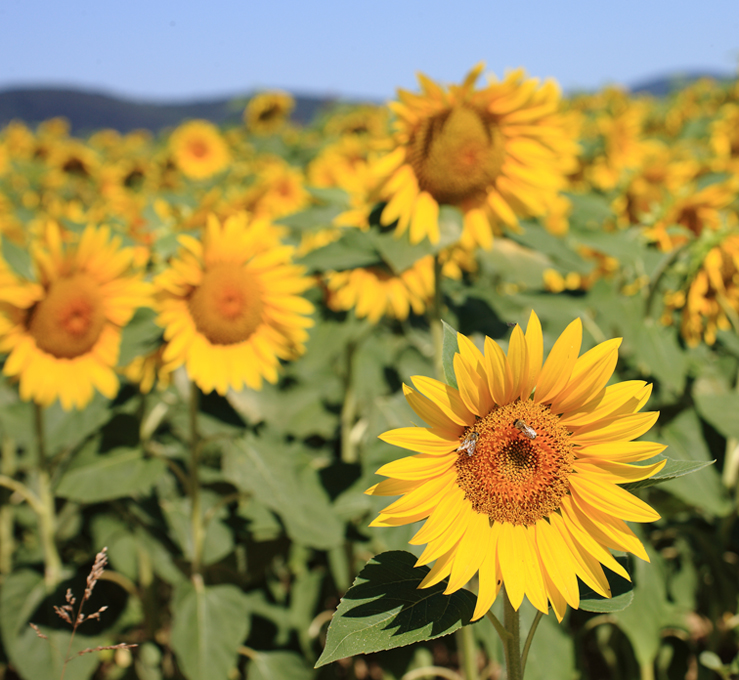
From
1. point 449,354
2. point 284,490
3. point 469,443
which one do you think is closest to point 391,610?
point 469,443

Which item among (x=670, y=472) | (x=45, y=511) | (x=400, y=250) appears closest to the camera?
(x=670, y=472)

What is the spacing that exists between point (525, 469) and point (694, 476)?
3.84 ft

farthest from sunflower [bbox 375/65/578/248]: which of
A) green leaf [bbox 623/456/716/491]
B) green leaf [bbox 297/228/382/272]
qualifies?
green leaf [bbox 623/456/716/491]

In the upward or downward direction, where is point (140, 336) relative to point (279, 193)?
downward

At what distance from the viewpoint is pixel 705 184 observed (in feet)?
8.75

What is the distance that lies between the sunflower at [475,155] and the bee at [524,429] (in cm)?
96

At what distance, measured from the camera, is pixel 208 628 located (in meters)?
1.88

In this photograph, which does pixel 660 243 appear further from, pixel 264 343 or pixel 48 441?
pixel 48 441

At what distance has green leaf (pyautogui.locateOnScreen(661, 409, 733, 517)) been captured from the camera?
6.12 ft

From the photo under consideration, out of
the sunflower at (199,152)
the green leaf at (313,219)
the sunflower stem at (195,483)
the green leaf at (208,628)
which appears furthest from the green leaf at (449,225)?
the sunflower at (199,152)

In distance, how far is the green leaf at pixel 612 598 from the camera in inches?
38.2

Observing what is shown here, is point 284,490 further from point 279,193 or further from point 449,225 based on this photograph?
point 279,193

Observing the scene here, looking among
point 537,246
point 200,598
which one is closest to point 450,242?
point 537,246

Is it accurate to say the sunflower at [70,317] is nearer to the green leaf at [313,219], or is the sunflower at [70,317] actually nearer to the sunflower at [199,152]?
the green leaf at [313,219]
